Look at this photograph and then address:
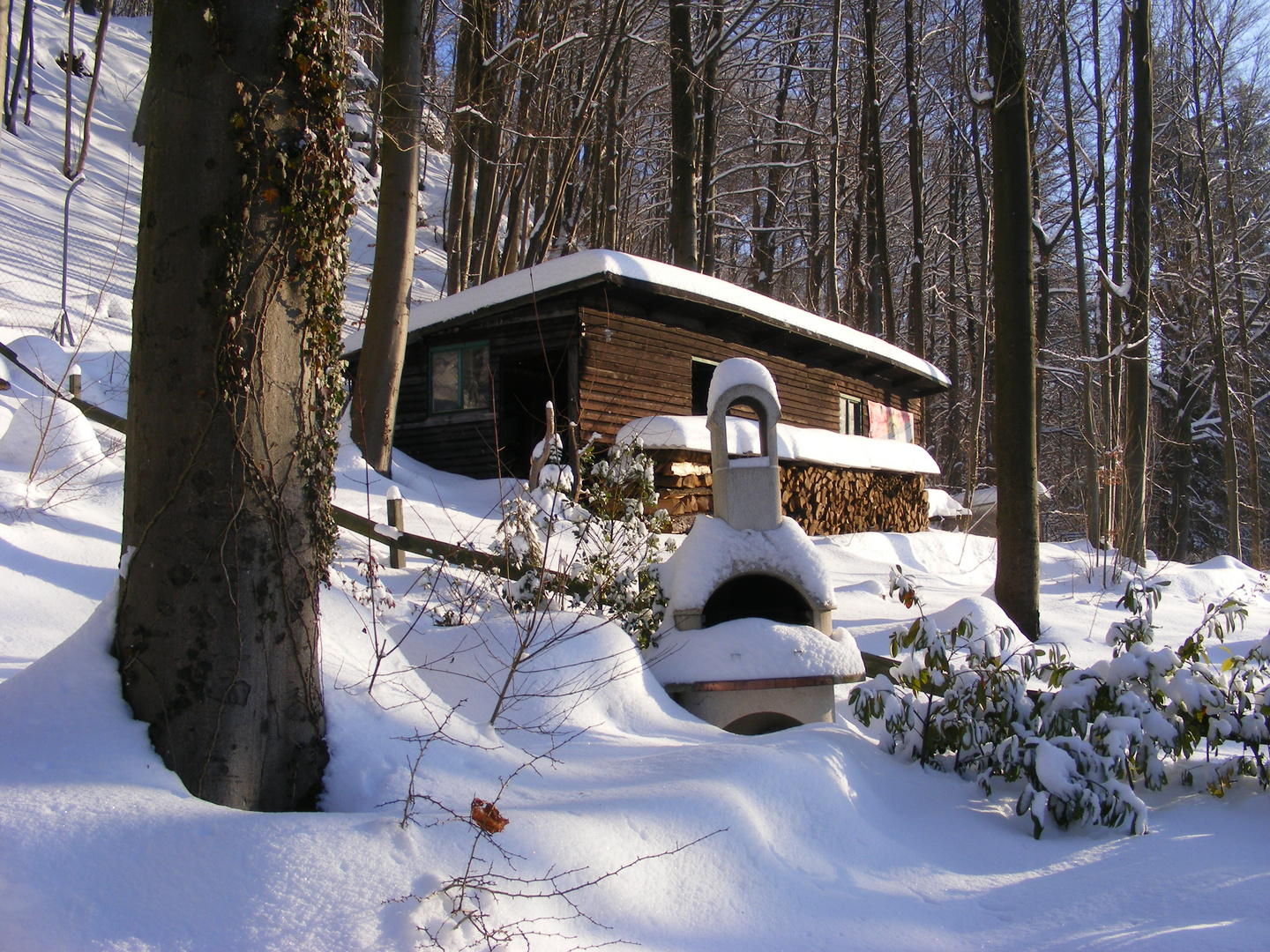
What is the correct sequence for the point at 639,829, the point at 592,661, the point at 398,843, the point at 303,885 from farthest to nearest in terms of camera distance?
1. the point at 592,661
2. the point at 639,829
3. the point at 398,843
4. the point at 303,885

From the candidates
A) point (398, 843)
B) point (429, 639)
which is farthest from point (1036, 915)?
point (429, 639)

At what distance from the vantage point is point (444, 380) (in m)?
12.9

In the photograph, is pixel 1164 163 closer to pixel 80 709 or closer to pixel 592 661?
pixel 592 661

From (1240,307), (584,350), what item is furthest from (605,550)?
(1240,307)

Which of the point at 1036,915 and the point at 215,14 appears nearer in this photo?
the point at 215,14

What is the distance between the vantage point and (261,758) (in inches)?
101

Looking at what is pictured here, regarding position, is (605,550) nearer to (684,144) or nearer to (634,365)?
(634,365)

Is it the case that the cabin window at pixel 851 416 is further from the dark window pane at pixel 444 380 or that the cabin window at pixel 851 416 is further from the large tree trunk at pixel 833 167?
the dark window pane at pixel 444 380

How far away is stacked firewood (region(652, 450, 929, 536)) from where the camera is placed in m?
10.7

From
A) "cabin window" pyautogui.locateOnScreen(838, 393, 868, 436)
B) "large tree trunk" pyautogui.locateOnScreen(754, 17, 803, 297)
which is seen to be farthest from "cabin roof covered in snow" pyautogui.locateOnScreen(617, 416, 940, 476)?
"large tree trunk" pyautogui.locateOnScreen(754, 17, 803, 297)

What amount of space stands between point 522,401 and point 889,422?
9423mm

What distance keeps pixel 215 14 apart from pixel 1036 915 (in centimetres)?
390

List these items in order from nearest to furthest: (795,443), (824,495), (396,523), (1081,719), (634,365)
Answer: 1. (1081,719)
2. (396,523)
3. (634,365)
4. (795,443)
5. (824,495)

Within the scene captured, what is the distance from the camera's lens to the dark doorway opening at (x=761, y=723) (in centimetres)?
536
